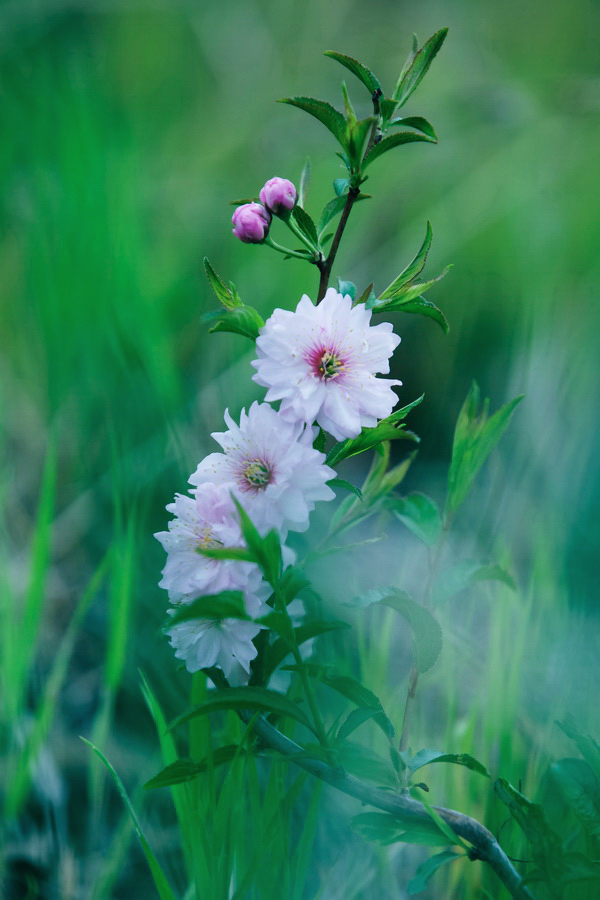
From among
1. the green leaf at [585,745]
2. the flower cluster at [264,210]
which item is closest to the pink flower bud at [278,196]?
the flower cluster at [264,210]

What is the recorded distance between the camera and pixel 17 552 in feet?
3.25

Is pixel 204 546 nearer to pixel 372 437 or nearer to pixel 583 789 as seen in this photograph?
pixel 372 437

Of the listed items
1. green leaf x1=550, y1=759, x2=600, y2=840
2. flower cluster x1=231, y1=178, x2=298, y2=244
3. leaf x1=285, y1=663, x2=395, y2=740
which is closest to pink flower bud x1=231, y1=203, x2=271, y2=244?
flower cluster x1=231, y1=178, x2=298, y2=244

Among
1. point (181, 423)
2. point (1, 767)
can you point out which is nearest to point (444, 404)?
point (181, 423)

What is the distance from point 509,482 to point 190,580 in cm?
63

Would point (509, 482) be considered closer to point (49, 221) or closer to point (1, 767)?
point (1, 767)

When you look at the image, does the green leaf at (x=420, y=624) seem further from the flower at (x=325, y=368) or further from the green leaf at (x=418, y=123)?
the green leaf at (x=418, y=123)

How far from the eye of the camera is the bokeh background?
718 millimetres

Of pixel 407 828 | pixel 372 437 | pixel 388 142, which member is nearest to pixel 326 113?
pixel 388 142

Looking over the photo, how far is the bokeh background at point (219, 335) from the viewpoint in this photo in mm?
718

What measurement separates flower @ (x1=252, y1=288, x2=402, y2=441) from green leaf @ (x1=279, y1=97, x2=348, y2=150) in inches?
3.4

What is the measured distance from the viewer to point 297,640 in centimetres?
42

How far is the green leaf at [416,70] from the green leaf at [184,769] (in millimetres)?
367

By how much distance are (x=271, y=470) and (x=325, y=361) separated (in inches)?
2.5
